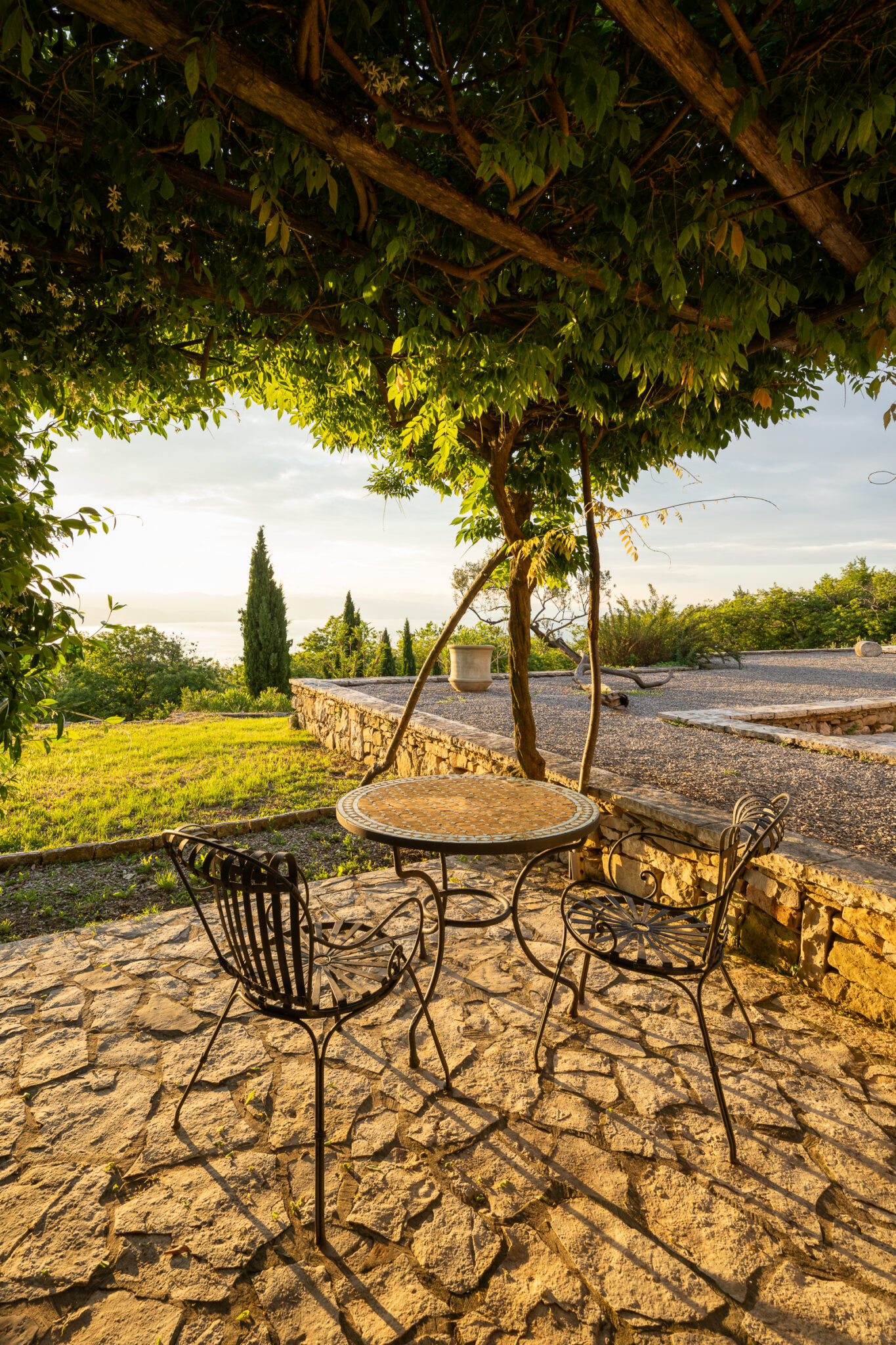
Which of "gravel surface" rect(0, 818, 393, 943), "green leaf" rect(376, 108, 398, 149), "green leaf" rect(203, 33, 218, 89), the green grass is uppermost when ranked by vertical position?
"green leaf" rect(376, 108, 398, 149)

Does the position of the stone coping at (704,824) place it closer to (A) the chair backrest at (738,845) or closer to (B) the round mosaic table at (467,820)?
(A) the chair backrest at (738,845)

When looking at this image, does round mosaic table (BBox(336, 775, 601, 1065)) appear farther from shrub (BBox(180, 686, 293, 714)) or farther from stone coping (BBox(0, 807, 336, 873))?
shrub (BBox(180, 686, 293, 714))

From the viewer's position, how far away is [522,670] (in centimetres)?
382

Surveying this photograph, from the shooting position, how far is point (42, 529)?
2148 mm

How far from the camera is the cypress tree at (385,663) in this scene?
10.6 m

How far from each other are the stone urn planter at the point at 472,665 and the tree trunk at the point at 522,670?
13.9 feet

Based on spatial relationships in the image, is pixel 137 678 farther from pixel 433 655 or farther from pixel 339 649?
pixel 433 655

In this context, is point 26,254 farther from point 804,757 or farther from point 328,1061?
point 804,757

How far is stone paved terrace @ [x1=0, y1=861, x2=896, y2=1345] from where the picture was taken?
1310 mm

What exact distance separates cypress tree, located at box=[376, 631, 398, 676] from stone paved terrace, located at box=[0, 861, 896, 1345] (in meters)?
8.25

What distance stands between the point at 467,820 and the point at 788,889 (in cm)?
126

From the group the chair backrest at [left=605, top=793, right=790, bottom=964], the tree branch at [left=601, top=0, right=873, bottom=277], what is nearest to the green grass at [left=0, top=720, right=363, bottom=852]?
the chair backrest at [left=605, top=793, right=790, bottom=964]

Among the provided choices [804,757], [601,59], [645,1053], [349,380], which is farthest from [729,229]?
[804,757]

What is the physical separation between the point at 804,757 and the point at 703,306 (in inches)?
138
